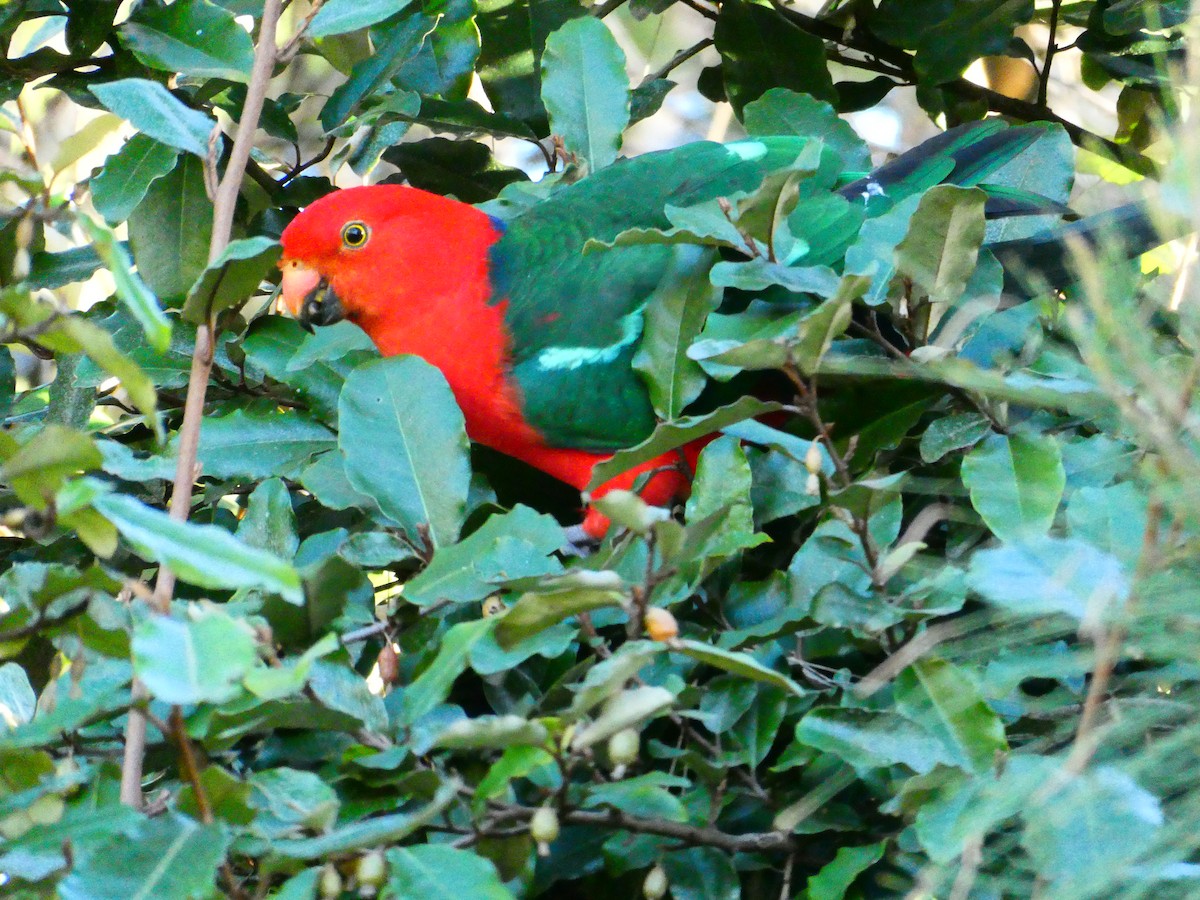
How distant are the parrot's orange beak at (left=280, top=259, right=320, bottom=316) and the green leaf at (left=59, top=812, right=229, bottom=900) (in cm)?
90

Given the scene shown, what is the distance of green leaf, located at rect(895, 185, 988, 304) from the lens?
2.97 ft

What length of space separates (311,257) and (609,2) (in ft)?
1.75

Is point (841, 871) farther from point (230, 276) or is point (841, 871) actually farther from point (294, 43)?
point (294, 43)

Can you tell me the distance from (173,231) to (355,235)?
0.24 m

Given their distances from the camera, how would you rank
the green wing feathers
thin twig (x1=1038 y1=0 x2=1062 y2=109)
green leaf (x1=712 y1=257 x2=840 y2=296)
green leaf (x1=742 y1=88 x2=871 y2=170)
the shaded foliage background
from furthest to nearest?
thin twig (x1=1038 y1=0 x2=1062 y2=109) < green leaf (x1=742 y1=88 x2=871 y2=170) < the green wing feathers < green leaf (x1=712 y1=257 x2=840 y2=296) < the shaded foliage background

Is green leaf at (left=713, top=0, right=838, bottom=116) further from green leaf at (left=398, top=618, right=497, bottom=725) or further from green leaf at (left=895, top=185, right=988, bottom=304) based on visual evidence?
green leaf at (left=398, top=618, right=497, bottom=725)

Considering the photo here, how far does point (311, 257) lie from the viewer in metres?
1.45

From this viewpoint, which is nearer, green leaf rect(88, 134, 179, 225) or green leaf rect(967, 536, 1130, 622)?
green leaf rect(967, 536, 1130, 622)

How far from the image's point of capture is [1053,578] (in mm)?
625

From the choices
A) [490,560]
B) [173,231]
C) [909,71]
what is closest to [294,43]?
[173,231]

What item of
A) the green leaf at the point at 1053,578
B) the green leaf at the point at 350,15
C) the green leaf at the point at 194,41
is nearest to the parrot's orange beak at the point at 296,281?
the green leaf at the point at 194,41

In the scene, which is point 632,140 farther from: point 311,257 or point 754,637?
point 754,637

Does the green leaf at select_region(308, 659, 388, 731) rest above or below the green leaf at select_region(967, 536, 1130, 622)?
below

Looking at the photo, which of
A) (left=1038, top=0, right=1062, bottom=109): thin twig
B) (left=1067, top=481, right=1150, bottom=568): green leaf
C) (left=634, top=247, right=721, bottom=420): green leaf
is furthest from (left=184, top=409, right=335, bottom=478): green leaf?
(left=1038, top=0, right=1062, bottom=109): thin twig
